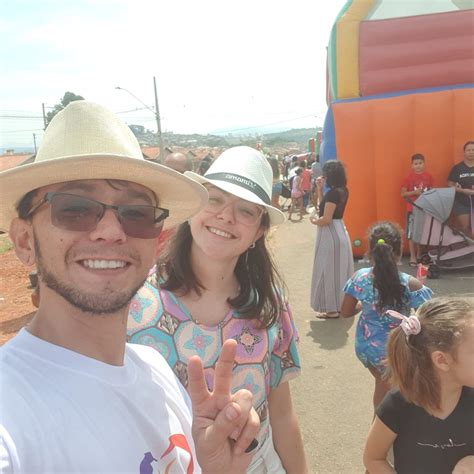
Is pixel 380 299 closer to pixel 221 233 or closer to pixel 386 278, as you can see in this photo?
pixel 386 278

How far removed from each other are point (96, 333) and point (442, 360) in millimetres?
1298

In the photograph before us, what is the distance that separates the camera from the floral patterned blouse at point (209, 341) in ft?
4.92

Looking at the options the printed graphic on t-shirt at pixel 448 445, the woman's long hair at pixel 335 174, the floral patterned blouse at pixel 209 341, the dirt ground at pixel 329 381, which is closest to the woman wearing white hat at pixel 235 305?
the floral patterned blouse at pixel 209 341

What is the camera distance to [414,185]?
20.5 feet

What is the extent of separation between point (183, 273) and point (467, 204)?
555 centimetres

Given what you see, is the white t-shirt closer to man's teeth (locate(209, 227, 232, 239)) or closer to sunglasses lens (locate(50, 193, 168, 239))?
sunglasses lens (locate(50, 193, 168, 239))

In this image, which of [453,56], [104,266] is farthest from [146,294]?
[453,56]

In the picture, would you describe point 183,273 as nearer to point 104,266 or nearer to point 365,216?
point 104,266

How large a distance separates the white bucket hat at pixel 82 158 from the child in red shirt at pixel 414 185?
5.64m

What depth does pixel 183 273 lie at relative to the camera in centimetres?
167

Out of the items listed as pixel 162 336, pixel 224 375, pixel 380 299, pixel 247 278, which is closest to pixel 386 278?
pixel 380 299

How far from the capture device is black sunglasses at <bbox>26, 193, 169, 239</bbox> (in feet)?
3.32

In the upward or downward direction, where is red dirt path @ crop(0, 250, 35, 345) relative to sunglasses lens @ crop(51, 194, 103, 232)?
downward

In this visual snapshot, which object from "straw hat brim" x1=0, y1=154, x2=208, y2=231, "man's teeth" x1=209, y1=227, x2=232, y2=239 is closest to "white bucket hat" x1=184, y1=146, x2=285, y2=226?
"man's teeth" x1=209, y1=227, x2=232, y2=239
